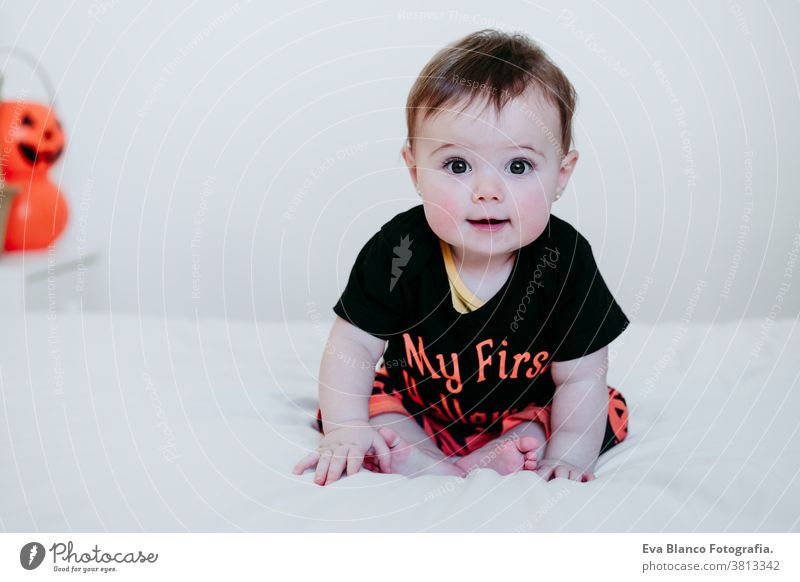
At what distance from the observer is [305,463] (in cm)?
93

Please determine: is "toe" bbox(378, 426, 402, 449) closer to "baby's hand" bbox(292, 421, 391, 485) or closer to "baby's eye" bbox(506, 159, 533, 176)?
"baby's hand" bbox(292, 421, 391, 485)

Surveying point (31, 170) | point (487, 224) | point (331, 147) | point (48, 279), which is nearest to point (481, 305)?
point (487, 224)

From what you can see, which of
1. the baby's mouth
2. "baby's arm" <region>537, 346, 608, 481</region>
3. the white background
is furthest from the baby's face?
the white background

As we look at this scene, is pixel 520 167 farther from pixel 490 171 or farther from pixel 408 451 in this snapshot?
pixel 408 451

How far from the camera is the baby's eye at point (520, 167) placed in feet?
2.96

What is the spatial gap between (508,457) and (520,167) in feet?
1.00

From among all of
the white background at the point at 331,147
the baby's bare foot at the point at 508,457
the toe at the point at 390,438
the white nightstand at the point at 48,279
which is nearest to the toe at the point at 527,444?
the baby's bare foot at the point at 508,457

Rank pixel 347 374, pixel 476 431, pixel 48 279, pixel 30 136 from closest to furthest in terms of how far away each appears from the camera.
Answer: pixel 347 374 < pixel 476 431 < pixel 48 279 < pixel 30 136

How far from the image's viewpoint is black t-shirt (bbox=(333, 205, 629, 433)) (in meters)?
0.99

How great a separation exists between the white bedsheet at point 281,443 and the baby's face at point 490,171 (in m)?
0.25

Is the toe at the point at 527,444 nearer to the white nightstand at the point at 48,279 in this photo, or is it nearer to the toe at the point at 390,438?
the toe at the point at 390,438
